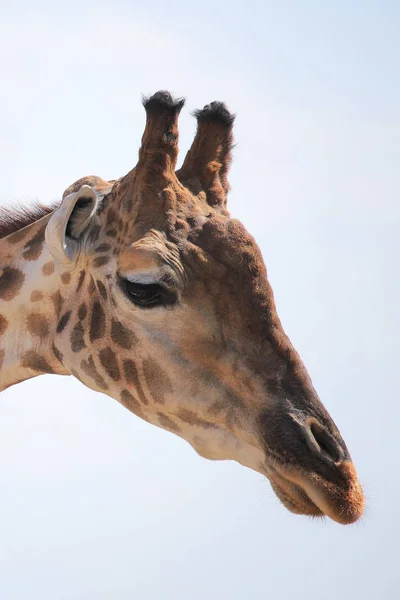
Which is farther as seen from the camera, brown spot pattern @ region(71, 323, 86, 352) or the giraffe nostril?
brown spot pattern @ region(71, 323, 86, 352)

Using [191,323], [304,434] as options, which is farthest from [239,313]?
[304,434]

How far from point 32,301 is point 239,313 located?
167 cm

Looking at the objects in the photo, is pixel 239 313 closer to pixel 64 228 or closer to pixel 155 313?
pixel 155 313

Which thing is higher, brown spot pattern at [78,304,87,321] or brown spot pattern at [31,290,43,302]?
brown spot pattern at [31,290,43,302]

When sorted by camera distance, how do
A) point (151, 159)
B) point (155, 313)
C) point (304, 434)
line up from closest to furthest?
point (304, 434) → point (155, 313) → point (151, 159)

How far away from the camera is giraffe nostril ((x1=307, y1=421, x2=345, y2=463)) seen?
631 cm

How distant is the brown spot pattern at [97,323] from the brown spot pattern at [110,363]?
0.36 feet

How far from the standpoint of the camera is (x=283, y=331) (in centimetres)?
684

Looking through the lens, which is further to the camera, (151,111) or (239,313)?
(151,111)

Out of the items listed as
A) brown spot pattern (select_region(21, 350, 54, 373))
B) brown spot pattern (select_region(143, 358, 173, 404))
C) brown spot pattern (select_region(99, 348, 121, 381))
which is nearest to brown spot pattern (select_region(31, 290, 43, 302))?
brown spot pattern (select_region(21, 350, 54, 373))

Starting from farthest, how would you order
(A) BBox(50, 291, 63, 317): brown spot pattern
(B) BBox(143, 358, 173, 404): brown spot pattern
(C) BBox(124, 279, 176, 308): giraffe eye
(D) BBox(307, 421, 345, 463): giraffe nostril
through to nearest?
(A) BBox(50, 291, 63, 317): brown spot pattern < (B) BBox(143, 358, 173, 404): brown spot pattern < (C) BBox(124, 279, 176, 308): giraffe eye < (D) BBox(307, 421, 345, 463): giraffe nostril

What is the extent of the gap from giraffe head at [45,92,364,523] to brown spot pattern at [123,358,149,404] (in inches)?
0.6

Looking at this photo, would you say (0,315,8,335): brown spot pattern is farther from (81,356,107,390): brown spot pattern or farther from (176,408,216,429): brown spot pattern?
(176,408,216,429): brown spot pattern

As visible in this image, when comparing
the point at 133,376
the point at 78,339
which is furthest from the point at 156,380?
the point at 78,339
